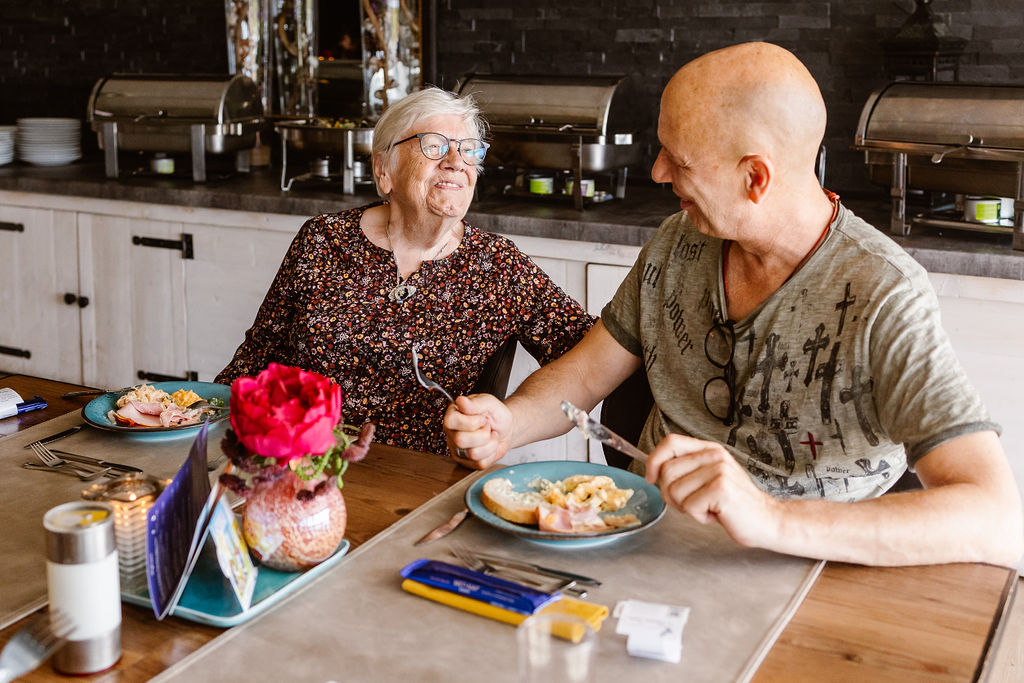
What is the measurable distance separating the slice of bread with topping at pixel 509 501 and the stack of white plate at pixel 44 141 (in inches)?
144

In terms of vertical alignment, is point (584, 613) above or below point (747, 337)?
below

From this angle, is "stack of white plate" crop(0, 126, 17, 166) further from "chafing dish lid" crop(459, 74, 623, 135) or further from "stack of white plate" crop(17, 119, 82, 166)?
"chafing dish lid" crop(459, 74, 623, 135)

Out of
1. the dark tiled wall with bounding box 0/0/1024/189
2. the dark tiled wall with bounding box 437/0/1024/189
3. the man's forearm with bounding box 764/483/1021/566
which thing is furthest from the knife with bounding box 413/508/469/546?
the dark tiled wall with bounding box 437/0/1024/189

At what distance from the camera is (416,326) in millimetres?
2189

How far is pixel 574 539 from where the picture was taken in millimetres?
1325

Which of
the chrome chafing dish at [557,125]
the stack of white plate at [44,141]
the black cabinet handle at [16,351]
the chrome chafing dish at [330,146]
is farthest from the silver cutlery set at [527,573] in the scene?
the stack of white plate at [44,141]

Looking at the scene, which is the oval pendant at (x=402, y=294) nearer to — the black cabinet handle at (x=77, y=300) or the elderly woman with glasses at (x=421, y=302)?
the elderly woman with glasses at (x=421, y=302)

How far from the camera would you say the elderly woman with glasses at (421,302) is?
2.20 meters

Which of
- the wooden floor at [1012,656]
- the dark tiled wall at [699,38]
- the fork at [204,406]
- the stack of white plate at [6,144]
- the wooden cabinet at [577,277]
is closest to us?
the fork at [204,406]

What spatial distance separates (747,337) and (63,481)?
1.04 m

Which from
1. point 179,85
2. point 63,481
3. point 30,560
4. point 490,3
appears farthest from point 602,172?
point 30,560

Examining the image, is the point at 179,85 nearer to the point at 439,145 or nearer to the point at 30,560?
the point at 439,145

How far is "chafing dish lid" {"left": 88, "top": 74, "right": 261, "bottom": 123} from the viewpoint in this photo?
3.93 m

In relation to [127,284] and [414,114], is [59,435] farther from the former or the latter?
[127,284]
